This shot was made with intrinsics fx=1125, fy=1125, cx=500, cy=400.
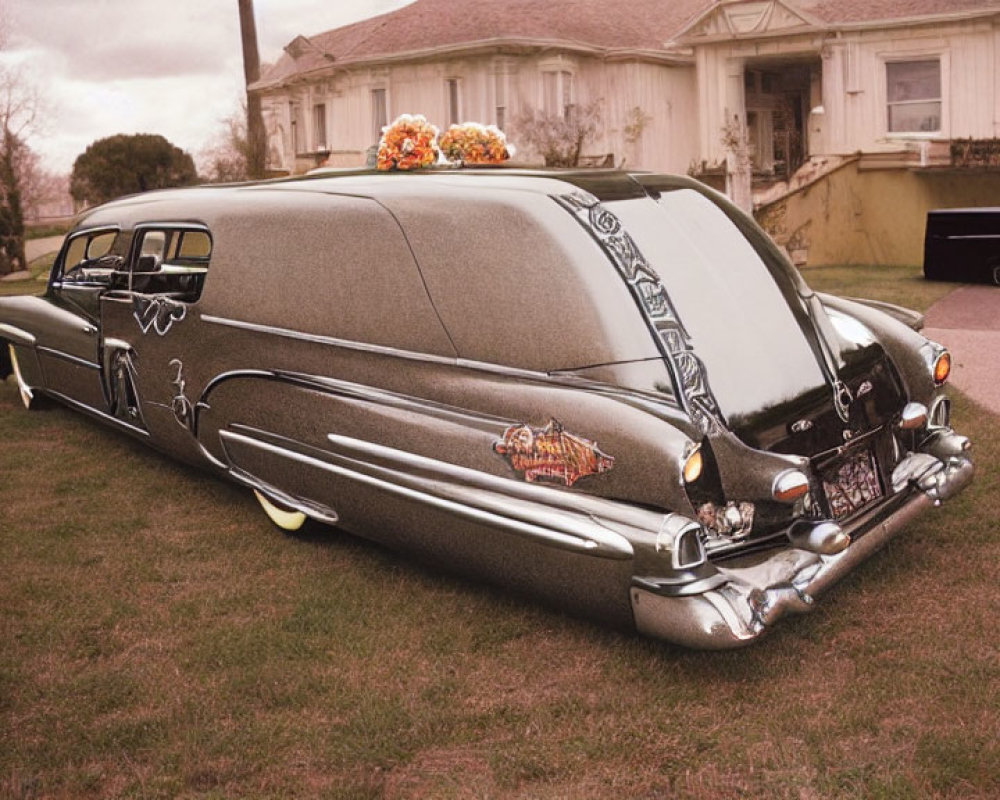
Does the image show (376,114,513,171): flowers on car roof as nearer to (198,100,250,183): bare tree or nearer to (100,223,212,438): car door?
(100,223,212,438): car door

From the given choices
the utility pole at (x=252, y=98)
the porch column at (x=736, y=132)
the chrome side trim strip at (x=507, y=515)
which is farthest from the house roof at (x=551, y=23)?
the chrome side trim strip at (x=507, y=515)

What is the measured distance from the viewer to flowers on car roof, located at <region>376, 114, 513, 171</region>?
530 centimetres

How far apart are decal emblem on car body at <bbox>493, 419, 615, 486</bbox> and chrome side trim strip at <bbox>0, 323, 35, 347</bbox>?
473 centimetres

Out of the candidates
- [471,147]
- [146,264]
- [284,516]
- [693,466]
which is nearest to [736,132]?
[471,147]

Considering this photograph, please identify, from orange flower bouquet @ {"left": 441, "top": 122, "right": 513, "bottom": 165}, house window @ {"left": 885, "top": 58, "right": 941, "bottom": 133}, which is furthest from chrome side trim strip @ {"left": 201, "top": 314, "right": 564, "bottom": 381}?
house window @ {"left": 885, "top": 58, "right": 941, "bottom": 133}

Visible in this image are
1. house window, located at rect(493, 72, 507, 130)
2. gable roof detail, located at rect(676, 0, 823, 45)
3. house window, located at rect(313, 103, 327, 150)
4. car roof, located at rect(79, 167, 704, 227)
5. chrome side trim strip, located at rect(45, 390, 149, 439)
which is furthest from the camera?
house window, located at rect(313, 103, 327, 150)

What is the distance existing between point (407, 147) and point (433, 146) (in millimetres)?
136

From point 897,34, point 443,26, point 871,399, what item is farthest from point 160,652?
point 443,26

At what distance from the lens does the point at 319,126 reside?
29062mm

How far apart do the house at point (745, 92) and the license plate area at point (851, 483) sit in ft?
46.0

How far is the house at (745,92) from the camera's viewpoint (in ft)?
64.1

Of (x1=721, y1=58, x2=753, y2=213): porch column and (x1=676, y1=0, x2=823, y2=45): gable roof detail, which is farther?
(x1=721, y1=58, x2=753, y2=213): porch column

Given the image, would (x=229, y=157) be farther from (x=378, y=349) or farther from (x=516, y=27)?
(x=378, y=349)

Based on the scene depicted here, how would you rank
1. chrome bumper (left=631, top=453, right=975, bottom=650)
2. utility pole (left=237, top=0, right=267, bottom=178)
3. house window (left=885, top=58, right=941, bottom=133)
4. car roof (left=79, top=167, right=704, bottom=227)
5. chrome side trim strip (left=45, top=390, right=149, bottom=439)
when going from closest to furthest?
chrome bumper (left=631, top=453, right=975, bottom=650)
car roof (left=79, top=167, right=704, bottom=227)
chrome side trim strip (left=45, top=390, right=149, bottom=439)
house window (left=885, top=58, right=941, bottom=133)
utility pole (left=237, top=0, right=267, bottom=178)
